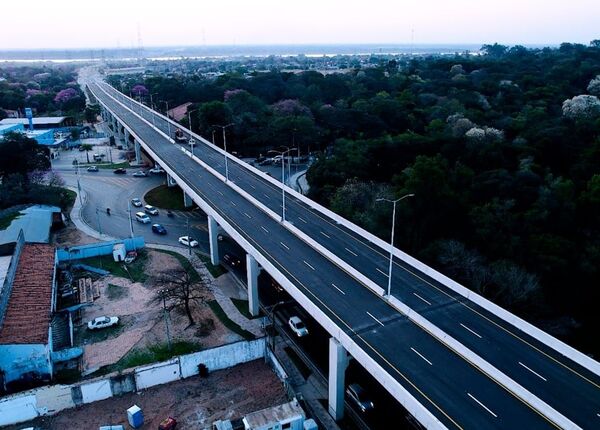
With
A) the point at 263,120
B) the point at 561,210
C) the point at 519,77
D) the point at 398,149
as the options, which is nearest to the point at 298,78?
the point at 263,120

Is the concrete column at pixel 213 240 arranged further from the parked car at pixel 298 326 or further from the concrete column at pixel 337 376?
the concrete column at pixel 337 376

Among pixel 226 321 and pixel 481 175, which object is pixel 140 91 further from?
pixel 226 321

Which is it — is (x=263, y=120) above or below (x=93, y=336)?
above

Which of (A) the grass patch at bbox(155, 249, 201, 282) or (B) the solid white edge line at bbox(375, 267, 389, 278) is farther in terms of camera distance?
(A) the grass patch at bbox(155, 249, 201, 282)

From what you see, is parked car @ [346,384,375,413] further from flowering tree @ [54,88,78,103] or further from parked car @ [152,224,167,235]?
flowering tree @ [54,88,78,103]

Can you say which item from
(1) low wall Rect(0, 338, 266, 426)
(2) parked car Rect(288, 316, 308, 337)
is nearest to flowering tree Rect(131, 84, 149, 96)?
(2) parked car Rect(288, 316, 308, 337)

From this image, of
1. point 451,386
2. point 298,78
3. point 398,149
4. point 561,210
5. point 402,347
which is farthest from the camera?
point 298,78

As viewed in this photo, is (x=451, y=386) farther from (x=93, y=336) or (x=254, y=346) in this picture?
(x=93, y=336)
